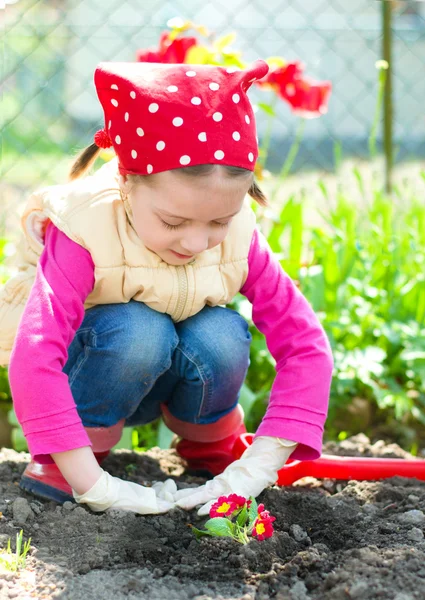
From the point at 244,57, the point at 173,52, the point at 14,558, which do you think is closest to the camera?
the point at 14,558

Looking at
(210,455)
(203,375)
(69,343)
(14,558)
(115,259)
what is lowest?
(210,455)

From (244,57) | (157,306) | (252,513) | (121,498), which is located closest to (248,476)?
(252,513)

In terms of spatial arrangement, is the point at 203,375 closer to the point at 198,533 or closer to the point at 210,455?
the point at 210,455

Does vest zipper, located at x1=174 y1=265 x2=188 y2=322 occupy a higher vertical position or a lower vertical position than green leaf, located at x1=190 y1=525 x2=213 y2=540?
higher

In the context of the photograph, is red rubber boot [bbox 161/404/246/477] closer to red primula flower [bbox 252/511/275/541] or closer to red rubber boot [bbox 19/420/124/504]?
red rubber boot [bbox 19/420/124/504]

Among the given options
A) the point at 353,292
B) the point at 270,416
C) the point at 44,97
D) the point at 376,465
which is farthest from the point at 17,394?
the point at 44,97

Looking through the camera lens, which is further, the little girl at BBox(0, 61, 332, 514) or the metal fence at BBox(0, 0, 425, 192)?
the metal fence at BBox(0, 0, 425, 192)

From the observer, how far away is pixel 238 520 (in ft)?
5.39

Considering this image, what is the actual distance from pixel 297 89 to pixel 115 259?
4.52ft

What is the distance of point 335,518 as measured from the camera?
1785 millimetres

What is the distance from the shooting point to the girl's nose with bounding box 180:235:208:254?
1671 millimetres

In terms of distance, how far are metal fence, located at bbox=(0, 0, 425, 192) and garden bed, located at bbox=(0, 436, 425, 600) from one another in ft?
12.6

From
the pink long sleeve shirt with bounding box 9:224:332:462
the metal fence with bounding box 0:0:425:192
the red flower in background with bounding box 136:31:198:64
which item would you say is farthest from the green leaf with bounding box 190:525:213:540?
the metal fence with bounding box 0:0:425:192

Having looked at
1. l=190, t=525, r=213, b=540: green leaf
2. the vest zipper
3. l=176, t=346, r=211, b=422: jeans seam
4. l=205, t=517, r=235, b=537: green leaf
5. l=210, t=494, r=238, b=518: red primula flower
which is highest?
the vest zipper
